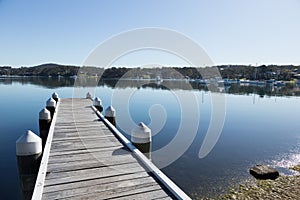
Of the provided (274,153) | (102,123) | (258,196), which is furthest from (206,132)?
(102,123)

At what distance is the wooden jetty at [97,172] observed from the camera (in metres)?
2.94

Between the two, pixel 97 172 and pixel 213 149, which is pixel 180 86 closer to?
pixel 213 149

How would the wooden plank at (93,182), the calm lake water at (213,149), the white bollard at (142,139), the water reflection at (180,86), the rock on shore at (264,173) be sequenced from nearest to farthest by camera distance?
the wooden plank at (93,182) < the white bollard at (142,139) < the calm lake water at (213,149) < the rock on shore at (264,173) < the water reflection at (180,86)

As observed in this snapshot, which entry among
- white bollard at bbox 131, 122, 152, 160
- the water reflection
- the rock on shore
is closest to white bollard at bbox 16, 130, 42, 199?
white bollard at bbox 131, 122, 152, 160

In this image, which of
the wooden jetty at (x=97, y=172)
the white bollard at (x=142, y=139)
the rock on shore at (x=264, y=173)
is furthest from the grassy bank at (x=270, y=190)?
the wooden jetty at (x=97, y=172)

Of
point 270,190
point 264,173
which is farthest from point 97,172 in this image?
point 264,173

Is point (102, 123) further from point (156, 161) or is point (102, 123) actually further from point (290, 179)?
point (290, 179)

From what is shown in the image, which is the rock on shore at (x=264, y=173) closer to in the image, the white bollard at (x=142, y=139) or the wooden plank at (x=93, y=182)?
the white bollard at (x=142, y=139)

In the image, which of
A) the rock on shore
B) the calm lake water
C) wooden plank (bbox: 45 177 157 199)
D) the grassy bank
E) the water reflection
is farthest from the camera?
the water reflection

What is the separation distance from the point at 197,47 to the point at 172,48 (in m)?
0.80

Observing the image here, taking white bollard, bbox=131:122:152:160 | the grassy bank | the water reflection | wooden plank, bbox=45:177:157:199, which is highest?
the water reflection

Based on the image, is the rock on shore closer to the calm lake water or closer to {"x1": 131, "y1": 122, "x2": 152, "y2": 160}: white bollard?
the calm lake water

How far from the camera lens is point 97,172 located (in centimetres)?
353

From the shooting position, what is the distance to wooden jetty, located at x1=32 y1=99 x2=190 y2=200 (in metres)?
2.94
